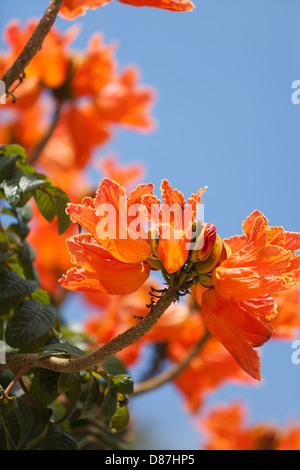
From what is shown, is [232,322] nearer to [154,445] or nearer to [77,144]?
[154,445]

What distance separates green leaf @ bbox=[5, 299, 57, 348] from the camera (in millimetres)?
832

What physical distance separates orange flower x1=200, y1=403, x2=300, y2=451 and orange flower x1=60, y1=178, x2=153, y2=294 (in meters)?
1.34

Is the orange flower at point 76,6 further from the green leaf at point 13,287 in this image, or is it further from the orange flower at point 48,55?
the orange flower at point 48,55

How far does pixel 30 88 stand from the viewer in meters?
1.92

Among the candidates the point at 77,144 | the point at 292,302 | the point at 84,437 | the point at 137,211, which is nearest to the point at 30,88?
the point at 77,144

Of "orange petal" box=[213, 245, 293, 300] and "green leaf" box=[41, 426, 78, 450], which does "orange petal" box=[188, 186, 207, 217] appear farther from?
"green leaf" box=[41, 426, 78, 450]

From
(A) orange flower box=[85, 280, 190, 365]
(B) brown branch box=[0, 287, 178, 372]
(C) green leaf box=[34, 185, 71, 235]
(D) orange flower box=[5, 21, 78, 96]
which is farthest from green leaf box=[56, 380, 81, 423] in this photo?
(D) orange flower box=[5, 21, 78, 96]

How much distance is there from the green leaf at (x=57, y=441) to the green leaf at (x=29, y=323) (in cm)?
14

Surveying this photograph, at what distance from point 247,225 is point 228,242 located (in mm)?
41

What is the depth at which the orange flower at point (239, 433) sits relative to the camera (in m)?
1.93

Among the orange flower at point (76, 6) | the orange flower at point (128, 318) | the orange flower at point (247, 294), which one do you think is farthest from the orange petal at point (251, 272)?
the orange flower at point (128, 318)

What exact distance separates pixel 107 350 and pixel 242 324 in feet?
0.53

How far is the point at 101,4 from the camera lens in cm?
101

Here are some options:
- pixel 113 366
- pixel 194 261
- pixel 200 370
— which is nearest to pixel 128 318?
pixel 200 370
